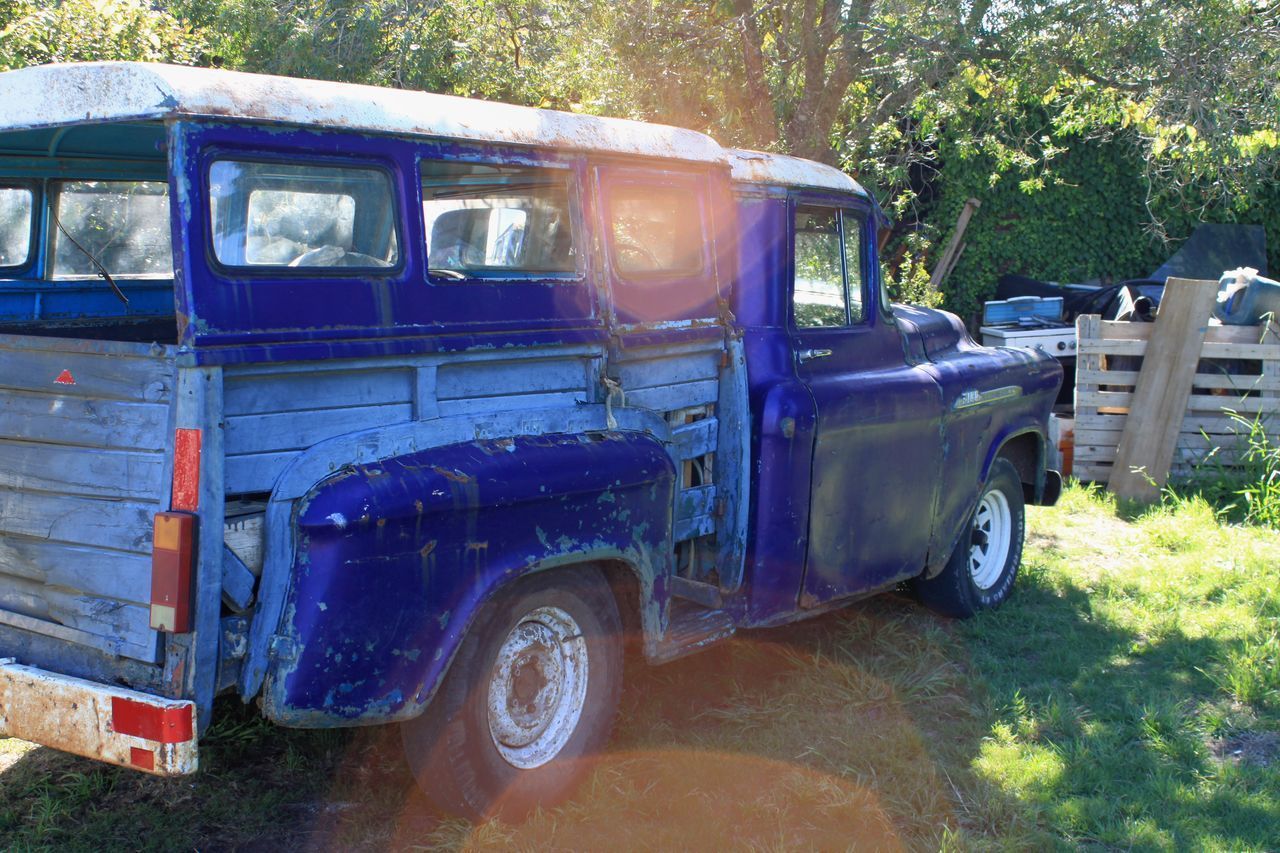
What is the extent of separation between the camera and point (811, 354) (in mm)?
4656

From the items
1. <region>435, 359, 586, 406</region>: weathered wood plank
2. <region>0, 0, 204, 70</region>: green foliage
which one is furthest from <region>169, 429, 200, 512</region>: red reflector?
<region>0, 0, 204, 70</region>: green foliage

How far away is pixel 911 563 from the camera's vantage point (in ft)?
16.8

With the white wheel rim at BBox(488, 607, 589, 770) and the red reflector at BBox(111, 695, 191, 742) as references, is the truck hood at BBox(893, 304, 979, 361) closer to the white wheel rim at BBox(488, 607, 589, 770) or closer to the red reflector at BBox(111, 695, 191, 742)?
the white wheel rim at BBox(488, 607, 589, 770)

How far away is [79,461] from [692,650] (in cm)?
208

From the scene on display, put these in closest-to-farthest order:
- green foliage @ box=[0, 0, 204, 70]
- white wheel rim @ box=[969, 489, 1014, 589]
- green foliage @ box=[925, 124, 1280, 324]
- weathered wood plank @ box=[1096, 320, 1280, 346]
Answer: white wheel rim @ box=[969, 489, 1014, 589] → green foliage @ box=[0, 0, 204, 70] → weathered wood plank @ box=[1096, 320, 1280, 346] → green foliage @ box=[925, 124, 1280, 324]

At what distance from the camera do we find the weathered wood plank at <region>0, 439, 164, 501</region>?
2.92 metres

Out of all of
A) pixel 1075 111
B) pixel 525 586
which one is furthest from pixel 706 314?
pixel 1075 111

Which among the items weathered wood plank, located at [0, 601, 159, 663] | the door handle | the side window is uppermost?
the side window

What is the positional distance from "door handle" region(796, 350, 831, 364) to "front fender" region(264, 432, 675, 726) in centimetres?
125

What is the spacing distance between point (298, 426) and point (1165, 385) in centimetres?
682

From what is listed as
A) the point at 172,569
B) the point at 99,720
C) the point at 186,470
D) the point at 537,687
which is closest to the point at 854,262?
the point at 537,687

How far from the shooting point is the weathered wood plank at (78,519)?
2.95 m

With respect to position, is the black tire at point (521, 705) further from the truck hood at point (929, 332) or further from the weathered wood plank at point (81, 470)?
the truck hood at point (929, 332)

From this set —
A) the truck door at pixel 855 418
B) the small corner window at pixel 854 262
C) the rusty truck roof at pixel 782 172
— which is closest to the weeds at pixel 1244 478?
the truck door at pixel 855 418
